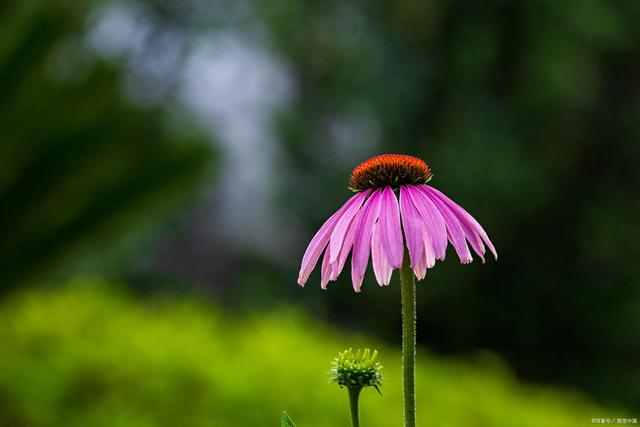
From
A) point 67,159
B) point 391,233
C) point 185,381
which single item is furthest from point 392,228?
point 67,159

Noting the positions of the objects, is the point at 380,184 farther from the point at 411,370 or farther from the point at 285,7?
the point at 285,7

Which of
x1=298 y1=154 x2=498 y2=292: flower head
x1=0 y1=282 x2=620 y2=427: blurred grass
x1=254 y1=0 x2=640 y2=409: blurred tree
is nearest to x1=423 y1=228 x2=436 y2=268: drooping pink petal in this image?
x1=298 y1=154 x2=498 y2=292: flower head

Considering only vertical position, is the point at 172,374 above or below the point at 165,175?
below

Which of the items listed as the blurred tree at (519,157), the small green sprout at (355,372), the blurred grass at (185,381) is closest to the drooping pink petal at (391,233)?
the small green sprout at (355,372)

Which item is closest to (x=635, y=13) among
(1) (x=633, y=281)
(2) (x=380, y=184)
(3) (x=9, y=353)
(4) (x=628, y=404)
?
(1) (x=633, y=281)

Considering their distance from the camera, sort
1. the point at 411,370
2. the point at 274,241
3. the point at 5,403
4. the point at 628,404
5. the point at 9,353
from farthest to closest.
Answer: the point at 274,241, the point at 628,404, the point at 9,353, the point at 5,403, the point at 411,370

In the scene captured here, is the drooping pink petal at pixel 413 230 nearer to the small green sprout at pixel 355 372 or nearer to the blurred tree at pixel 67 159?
the small green sprout at pixel 355 372

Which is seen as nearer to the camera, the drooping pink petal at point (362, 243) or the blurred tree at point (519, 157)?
the drooping pink petal at point (362, 243)

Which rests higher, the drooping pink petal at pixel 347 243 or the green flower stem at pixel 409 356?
the drooping pink petal at pixel 347 243
